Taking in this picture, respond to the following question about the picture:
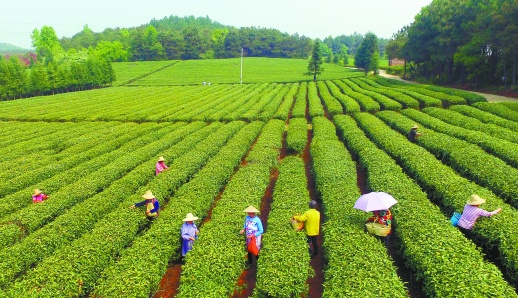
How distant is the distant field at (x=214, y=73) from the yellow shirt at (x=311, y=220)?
73449 millimetres

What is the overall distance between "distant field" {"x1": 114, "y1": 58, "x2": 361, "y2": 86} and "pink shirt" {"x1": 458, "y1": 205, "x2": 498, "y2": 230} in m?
73.3

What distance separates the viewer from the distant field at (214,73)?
278ft

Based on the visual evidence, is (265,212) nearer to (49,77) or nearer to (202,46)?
(49,77)

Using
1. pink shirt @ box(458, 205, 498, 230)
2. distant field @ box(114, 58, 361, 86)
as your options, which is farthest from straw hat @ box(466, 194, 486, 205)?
distant field @ box(114, 58, 361, 86)

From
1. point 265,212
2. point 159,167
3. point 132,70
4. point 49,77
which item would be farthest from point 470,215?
point 132,70

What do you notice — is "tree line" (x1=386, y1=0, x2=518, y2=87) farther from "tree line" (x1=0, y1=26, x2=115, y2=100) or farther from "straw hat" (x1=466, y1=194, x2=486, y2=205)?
"tree line" (x1=0, y1=26, x2=115, y2=100)

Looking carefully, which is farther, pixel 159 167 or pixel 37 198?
pixel 159 167

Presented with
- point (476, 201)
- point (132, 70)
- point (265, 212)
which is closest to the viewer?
point (476, 201)

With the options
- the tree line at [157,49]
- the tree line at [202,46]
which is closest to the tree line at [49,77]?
the tree line at [157,49]

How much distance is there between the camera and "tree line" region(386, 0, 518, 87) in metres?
35.0

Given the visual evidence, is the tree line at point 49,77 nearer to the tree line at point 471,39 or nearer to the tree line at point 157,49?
the tree line at point 157,49

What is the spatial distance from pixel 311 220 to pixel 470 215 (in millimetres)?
4737

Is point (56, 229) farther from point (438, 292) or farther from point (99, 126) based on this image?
point (99, 126)

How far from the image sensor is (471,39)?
44438mm
